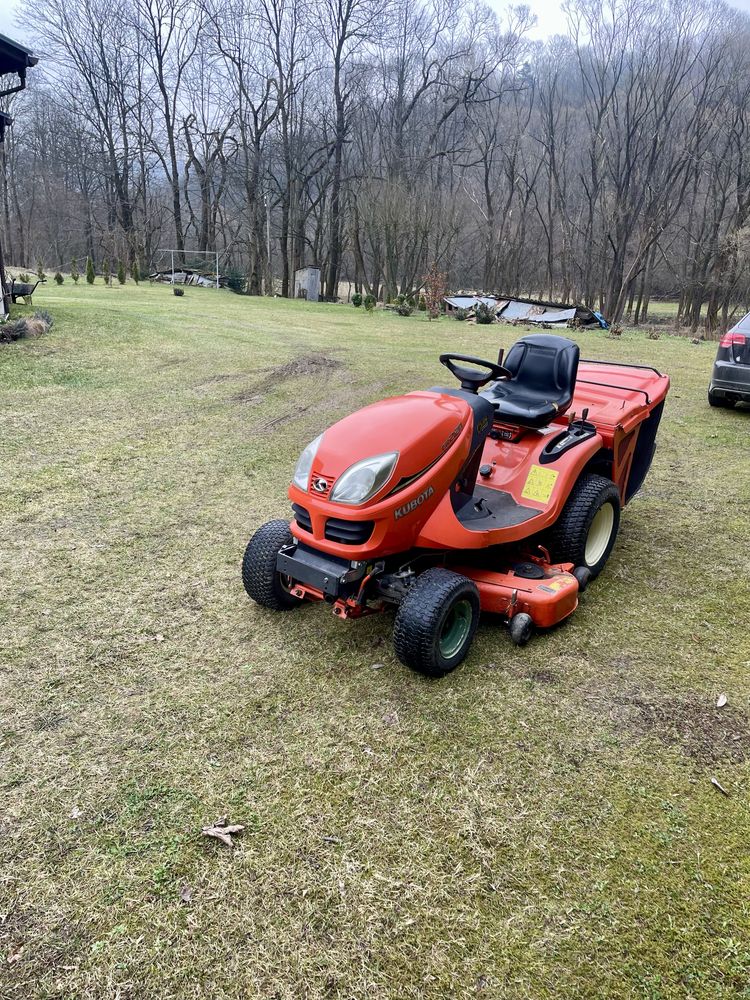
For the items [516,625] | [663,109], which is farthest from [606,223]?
[516,625]

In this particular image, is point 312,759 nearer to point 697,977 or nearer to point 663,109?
point 697,977

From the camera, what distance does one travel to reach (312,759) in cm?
235

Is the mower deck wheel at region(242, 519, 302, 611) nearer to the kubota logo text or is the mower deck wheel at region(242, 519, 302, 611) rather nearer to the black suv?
the kubota logo text

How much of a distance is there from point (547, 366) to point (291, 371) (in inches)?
218

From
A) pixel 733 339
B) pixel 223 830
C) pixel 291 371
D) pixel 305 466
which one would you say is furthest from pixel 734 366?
pixel 223 830

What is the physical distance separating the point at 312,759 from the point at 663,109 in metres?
25.3

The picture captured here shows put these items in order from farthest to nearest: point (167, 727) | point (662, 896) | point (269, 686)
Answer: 1. point (269, 686)
2. point (167, 727)
3. point (662, 896)

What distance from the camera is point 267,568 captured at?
3090 millimetres

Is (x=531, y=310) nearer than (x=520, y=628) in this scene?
No

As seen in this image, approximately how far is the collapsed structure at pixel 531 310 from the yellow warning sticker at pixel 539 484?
14.8 metres

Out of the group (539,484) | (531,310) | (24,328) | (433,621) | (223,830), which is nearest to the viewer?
(223,830)

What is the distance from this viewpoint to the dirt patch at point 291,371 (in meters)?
7.67

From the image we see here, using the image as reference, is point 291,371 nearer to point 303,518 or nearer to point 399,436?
point 303,518

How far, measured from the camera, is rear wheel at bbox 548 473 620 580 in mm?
3330
